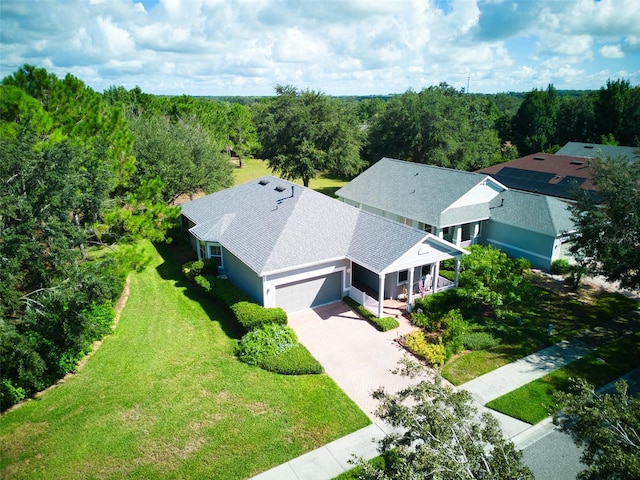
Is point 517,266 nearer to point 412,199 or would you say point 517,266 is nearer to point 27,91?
point 412,199

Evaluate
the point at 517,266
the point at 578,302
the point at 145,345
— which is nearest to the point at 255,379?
the point at 145,345

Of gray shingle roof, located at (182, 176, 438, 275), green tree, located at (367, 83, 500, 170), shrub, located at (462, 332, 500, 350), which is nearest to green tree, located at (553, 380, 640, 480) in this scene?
shrub, located at (462, 332, 500, 350)

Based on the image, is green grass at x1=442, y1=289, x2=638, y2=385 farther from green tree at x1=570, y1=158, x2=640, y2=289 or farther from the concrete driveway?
green tree at x1=570, y1=158, x2=640, y2=289

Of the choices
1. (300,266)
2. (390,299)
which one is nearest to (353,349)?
(300,266)

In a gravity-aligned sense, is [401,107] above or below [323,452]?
above

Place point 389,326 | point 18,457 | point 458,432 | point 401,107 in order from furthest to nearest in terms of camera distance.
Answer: point 401,107 → point 389,326 → point 18,457 → point 458,432

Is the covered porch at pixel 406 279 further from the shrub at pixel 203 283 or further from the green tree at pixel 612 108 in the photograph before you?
the green tree at pixel 612 108
